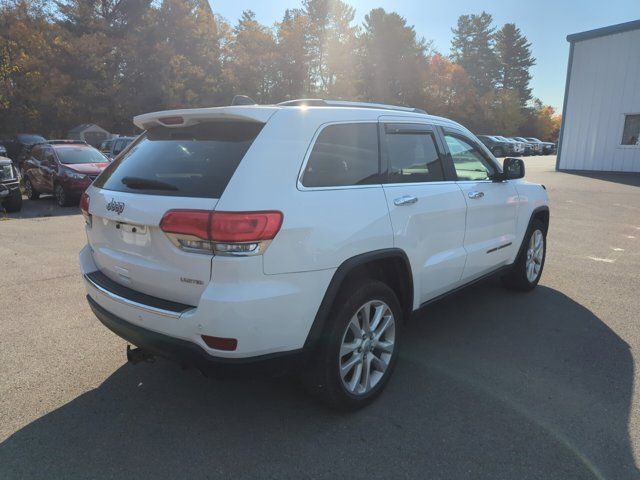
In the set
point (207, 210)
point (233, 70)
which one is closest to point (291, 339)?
point (207, 210)

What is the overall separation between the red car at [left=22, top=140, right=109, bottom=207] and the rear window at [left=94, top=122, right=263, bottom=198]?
10.2 m

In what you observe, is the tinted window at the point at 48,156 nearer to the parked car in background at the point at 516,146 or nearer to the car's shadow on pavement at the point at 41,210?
the car's shadow on pavement at the point at 41,210

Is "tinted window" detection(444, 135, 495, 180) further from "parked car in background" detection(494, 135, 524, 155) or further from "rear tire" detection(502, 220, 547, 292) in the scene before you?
"parked car in background" detection(494, 135, 524, 155)

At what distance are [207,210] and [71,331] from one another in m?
2.51

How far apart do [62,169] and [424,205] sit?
11.9 meters

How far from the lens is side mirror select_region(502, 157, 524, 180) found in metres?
4.44

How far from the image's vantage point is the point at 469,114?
Result: 6250cm

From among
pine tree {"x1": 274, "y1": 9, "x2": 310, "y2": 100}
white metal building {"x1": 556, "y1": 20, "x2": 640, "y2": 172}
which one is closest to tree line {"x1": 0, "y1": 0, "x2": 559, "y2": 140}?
pine tree {"x1": 274, "y1": 9, "x2": 310, "y2": 100}

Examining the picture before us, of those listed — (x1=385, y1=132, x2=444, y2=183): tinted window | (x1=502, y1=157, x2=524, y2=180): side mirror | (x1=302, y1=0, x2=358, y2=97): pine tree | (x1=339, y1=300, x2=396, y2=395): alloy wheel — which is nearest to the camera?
(x1=339, y1=300, x2=396, y2=395): alloy wheel

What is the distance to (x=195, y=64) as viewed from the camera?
144 feet

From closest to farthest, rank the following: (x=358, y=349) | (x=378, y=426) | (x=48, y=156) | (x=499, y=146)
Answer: (x=378, y=426)
(x=358, y=349)
(x=48, y=156)
(x=499, y=146)

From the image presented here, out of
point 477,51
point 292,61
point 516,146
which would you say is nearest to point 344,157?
point 516,146

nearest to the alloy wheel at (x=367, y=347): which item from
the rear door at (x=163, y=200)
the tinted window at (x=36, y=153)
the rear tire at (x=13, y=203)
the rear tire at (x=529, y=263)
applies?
the rear door at (x=163, y=200)

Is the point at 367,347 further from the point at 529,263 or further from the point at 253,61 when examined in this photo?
the point at 253,61
